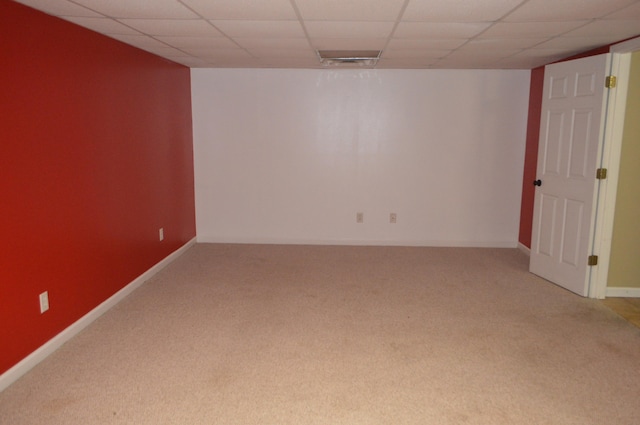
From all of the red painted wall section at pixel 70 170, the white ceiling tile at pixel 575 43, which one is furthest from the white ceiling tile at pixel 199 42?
the white ceiling tile at pixel 575 43

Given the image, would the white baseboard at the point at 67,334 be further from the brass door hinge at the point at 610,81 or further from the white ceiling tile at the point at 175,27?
the brass door hinge at the point at 610,81

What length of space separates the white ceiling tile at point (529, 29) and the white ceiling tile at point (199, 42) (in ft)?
6.80

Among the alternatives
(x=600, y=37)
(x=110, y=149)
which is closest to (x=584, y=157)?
(x=600, y=37)

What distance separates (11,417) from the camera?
2.29 m

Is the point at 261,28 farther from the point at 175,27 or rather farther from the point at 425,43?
the point at 425,43

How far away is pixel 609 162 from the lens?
382 centimetres

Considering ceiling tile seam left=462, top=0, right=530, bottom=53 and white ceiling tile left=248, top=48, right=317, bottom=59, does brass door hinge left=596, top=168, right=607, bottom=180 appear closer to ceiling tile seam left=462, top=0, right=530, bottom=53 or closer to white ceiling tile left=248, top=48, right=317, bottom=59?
ceiling tile seam left=462, top=0, right=530, bottom=53

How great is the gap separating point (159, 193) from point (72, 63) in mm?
1807

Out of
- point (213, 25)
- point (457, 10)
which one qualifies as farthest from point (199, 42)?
point (457, 10)

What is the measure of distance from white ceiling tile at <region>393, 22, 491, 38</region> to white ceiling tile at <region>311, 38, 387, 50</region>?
298mm

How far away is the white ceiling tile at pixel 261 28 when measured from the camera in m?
3.10

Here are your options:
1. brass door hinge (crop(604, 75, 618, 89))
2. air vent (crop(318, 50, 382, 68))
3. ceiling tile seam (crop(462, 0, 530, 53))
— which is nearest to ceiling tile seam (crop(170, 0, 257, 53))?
air vent (crop(318, 50, 382, 68))

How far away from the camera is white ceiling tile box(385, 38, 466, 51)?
3.65m

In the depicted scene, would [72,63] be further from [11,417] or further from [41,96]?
[11,417]
